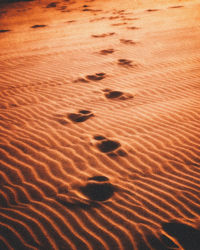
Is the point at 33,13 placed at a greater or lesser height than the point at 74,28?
greater

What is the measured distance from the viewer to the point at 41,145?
3574 millimetres

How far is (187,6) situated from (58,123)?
1170 cm

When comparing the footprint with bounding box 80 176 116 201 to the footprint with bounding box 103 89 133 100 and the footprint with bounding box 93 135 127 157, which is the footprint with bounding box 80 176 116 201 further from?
the footprint with bounding box 103 89 133 100

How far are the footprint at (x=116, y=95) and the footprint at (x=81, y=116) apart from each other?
0.71 metres

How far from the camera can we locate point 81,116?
13.8 feet

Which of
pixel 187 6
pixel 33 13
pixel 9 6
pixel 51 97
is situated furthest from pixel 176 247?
pixel 9 6

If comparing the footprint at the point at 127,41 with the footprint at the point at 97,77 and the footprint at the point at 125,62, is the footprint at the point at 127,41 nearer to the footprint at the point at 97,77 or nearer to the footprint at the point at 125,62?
the footprint at the point at 125,62

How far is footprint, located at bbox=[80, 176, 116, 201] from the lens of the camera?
273 cm

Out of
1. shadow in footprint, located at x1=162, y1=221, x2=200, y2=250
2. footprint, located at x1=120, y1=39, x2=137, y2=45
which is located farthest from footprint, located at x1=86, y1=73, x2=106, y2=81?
shadow in footprint, located at x1=162, y1=221, x2=200, y2=250

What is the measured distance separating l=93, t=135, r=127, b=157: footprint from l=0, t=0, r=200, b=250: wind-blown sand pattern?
0.02 meters

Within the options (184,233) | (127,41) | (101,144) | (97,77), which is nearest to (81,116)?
(101,144)

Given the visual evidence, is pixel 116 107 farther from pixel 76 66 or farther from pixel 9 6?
pixel 9 6

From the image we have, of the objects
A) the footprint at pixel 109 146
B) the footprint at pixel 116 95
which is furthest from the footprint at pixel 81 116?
the footprint at pixel 116 95

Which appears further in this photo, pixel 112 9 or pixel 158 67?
pixel 112 9
